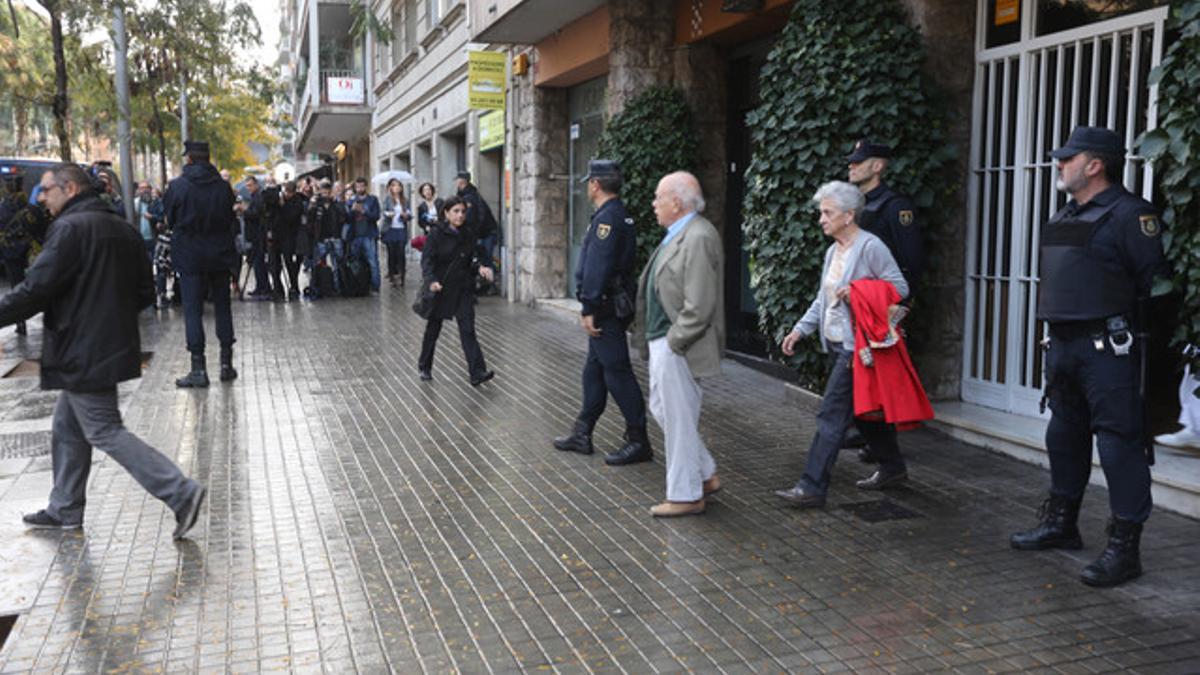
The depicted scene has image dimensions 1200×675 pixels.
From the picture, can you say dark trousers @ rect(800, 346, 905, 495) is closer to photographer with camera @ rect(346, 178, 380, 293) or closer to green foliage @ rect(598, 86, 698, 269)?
green foliage @ rect(598, 86, 698, 269)

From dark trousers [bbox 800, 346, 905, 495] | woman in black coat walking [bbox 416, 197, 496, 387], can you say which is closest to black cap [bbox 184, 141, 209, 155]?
woman in black coat walking [bbox 416, 197, 496, 387]

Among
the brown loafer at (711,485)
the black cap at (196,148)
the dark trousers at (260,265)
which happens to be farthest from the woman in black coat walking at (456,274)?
the dark trousers at (260,265)

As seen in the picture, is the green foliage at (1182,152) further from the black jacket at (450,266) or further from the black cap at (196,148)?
the black cap at (196,148)

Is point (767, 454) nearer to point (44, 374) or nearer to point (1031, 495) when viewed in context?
point (1031, 495)

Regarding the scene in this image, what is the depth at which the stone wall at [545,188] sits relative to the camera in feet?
53.0

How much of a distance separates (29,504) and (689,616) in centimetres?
381

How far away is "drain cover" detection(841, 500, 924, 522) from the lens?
5520 millimetres

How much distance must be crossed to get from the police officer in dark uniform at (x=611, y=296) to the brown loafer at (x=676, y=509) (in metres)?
1.10

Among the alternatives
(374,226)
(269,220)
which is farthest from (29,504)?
(374,226)

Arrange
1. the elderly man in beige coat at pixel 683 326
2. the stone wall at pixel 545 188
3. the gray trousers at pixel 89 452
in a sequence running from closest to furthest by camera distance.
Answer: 1. the gray trousers at pixel 89 452
2. the elderly man in beige coat at pixel 683 326
3. the stone wall at pixel 545 188

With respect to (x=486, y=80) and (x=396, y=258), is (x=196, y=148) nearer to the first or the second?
(x=486, y=80)

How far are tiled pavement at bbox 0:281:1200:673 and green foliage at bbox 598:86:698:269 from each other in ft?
14.3

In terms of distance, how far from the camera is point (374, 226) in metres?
18.4

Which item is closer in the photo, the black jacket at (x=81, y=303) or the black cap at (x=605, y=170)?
the black jacket at (x=81, y=303)
